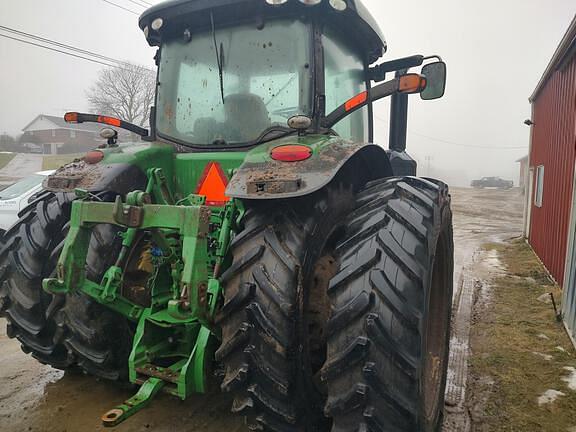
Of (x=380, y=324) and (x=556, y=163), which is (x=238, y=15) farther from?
(x=556, y=163)

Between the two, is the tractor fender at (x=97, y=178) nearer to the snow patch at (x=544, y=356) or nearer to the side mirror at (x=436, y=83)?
the side mirror at (x=436, y=83)

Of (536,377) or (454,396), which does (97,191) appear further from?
(536,377)

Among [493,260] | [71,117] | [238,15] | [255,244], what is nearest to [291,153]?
[255,244]

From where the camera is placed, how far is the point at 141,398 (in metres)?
2.07

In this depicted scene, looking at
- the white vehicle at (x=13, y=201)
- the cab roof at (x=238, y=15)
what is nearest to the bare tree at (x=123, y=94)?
the white vehicle at (x=13, y=201)

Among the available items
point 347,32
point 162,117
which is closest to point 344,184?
point 347,32

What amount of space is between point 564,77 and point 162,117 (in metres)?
6.98

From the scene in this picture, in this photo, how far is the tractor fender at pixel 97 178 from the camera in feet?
8.82

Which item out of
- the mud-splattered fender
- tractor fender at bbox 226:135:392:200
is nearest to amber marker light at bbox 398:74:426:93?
tractor fender at bbox 226:135:392:200

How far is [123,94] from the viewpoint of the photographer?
28.7 m

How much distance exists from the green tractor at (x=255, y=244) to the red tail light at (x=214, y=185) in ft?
0.04

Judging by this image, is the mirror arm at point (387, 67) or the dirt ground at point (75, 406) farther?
the mirror arm at point (387, 67)

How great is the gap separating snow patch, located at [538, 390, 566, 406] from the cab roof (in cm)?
295

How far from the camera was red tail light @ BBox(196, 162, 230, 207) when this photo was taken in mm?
2742
